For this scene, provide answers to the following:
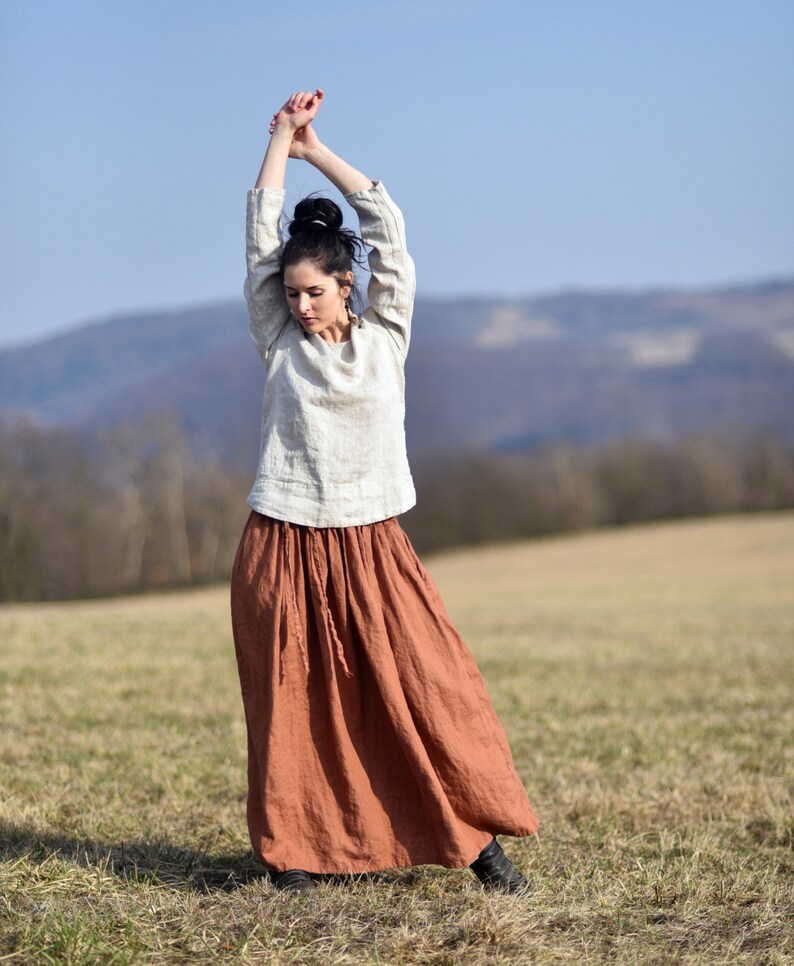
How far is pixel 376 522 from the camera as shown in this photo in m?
3.80

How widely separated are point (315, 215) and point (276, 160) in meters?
0.24

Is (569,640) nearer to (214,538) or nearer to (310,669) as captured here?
(310,669)

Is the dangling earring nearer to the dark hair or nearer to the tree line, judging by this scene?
the dark hair

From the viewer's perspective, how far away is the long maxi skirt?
12.0 feet

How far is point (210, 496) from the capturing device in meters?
49.1

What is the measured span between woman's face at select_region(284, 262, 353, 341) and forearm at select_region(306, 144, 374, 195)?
37 centimetres

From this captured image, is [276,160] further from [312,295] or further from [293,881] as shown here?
[293,881]

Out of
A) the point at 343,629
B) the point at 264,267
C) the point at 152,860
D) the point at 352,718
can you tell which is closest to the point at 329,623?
→ the point at 343,629

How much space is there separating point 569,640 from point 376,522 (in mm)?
10635

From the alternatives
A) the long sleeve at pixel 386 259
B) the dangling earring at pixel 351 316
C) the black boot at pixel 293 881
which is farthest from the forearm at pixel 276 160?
the black boot at pixel 293 881

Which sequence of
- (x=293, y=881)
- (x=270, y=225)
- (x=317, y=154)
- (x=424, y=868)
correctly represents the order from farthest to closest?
(x=424, y=868) → (x=317, y=154) → (x=270, y=225) → (x=293, y=881)

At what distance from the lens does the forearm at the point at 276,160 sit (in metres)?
3.84

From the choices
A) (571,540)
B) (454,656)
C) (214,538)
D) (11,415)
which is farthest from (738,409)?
(454,656)

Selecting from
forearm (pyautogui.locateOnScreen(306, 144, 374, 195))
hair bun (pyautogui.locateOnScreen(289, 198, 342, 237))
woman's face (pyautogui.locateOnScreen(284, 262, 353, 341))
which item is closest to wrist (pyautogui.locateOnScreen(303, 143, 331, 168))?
forearm (pyautogui.locateOnScreen(306, 144, 374, 195))
